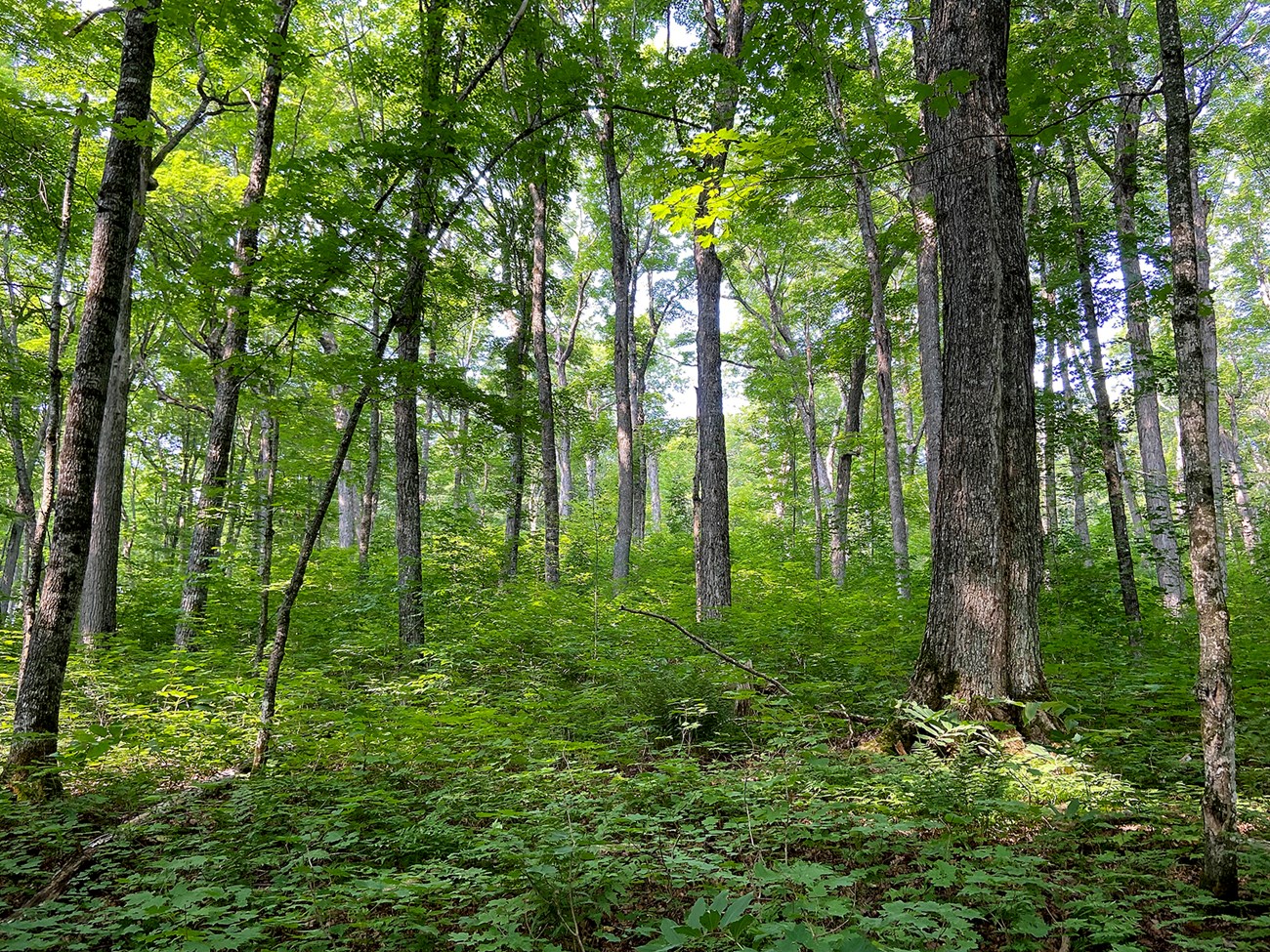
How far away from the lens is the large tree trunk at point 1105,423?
27.9ft

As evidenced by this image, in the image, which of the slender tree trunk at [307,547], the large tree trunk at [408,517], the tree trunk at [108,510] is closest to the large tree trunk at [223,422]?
the tree trunk at [108,510]

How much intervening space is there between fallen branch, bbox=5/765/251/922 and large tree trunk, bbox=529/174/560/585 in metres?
7.57

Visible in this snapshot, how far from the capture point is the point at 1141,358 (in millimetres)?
9617

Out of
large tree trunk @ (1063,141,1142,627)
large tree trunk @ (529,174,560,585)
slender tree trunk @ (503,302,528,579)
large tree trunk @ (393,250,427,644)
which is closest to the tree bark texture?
large tree trunk @ (529,174,560,585)

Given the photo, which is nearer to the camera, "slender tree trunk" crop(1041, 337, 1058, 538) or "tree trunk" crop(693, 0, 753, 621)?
"tree trunk" crop(693, 0, 753, 621)

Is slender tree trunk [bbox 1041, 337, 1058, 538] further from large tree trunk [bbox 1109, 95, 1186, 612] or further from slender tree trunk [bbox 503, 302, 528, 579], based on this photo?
slender tree trunk [bbox 503, 302, 528, 579]

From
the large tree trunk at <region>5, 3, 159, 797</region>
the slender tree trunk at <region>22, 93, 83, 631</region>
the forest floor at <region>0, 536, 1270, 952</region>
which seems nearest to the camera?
the forest floor at <region>0, 536, 1270, 952</region>

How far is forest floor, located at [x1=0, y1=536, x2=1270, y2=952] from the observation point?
2.24 metres

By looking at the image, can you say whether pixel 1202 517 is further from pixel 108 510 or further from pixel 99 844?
pixel 108 510

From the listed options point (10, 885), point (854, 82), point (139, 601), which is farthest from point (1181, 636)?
point (139, 601)

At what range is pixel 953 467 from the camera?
452cm

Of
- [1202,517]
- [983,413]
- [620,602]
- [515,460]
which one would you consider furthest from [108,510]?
[1202,517]

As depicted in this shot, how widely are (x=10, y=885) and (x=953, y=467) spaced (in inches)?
250

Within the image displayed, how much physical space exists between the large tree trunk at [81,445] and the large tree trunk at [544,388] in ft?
23.9
